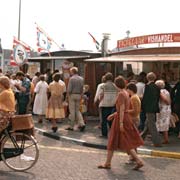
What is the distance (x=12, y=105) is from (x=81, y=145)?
3742mm

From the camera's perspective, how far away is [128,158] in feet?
32.2

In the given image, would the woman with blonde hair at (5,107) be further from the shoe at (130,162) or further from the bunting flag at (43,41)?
the bunting flag at (43,41)

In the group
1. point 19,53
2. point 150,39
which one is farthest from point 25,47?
point 150,39

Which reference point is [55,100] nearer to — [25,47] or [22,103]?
[22,103]

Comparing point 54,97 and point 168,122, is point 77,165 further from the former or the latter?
point 54,97

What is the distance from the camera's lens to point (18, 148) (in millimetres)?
8312

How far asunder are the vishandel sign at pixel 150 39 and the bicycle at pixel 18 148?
28.7 ft

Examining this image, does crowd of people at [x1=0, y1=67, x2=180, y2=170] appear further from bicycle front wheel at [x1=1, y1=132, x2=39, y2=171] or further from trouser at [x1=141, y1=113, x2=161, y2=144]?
bicycle front wheel at [x1=1, y1=132, x2=39, y2=171]

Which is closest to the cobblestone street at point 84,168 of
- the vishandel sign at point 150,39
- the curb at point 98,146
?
the curb at point 98,146

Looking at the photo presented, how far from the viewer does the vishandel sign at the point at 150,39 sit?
15.8m

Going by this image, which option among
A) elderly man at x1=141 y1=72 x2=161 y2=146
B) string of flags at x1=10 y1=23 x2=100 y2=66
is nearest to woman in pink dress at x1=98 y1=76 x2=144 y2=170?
elderly man at x1=141 y1=72 x2=161 y2=146

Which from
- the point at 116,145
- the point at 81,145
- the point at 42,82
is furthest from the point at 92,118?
the point at 116,145

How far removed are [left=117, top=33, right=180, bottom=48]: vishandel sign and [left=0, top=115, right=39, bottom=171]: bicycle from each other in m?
8.74

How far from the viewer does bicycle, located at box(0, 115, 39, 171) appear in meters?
8.27
